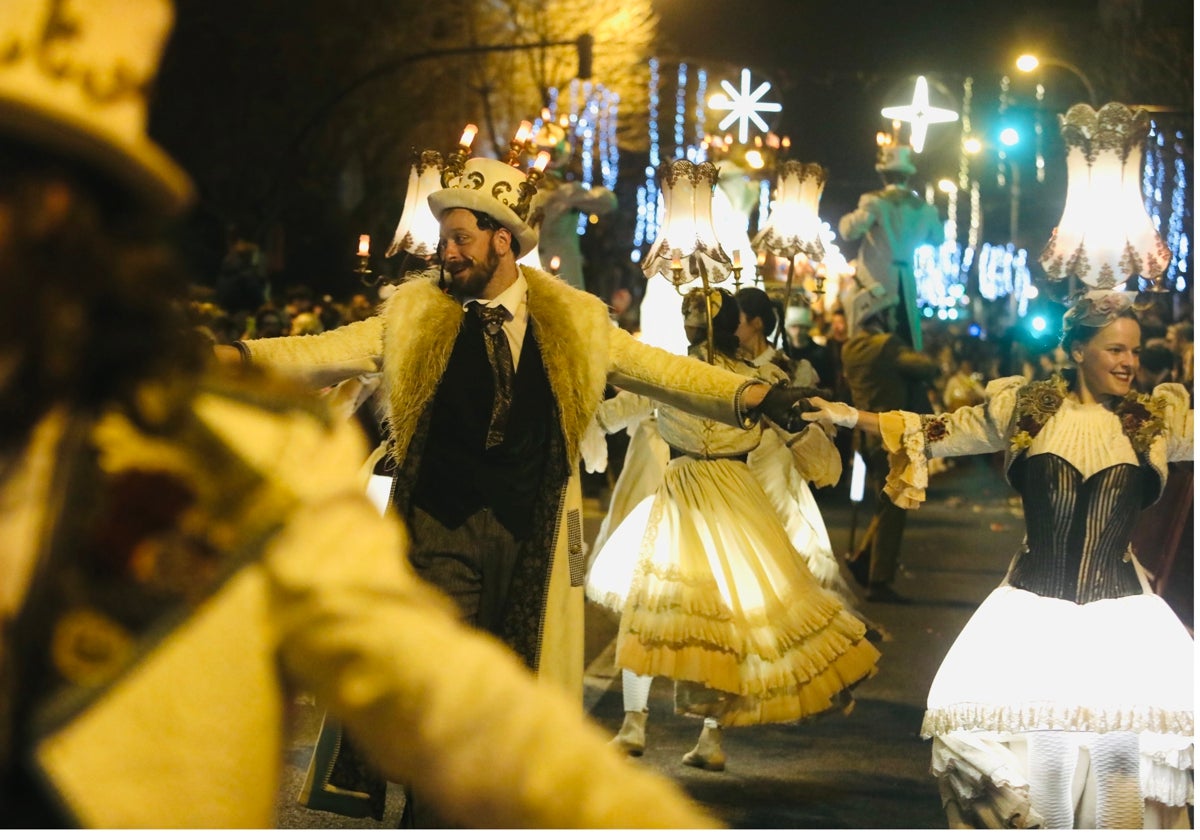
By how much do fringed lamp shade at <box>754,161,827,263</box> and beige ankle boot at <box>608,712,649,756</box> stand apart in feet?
12.4

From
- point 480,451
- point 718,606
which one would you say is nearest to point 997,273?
point 718,606

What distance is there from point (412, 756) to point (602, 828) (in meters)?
0.20

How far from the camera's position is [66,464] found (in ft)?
5.46

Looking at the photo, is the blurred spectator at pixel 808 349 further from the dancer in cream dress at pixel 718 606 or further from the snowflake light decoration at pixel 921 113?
the dancer in cream dress at pixel 718 606

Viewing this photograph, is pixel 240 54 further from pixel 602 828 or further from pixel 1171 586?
pixel 602 828

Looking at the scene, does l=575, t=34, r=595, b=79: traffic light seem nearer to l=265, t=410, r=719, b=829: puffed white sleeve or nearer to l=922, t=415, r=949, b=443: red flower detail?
l=922, t=415, r=949, b=443: red flower detail

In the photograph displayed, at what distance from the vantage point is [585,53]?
2562cm

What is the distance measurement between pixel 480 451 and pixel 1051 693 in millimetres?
2163

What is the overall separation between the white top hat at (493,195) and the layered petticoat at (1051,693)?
7.21ft

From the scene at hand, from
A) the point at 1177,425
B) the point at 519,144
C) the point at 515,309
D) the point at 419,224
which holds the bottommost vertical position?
the point at 1177,425

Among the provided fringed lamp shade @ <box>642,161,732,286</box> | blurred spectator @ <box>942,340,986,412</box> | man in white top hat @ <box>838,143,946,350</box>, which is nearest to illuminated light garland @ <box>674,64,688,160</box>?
blurred spectator @ <box>942,340,986,412</box>

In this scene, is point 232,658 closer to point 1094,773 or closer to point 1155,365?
point 1094,773

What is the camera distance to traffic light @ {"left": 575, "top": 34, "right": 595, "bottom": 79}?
25406mm

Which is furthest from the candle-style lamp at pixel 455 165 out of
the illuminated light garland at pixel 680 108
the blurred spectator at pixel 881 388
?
the illuminated light garland at pixel 680 108
